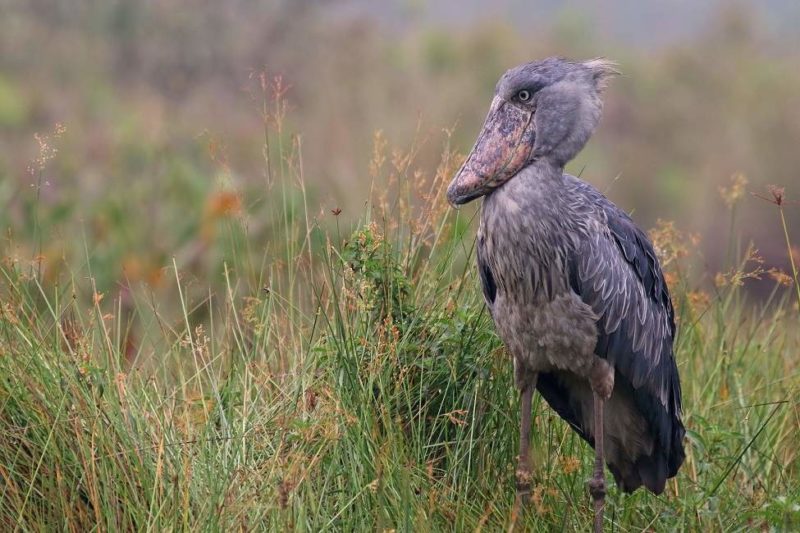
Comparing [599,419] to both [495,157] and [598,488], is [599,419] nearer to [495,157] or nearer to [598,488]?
[598,488]

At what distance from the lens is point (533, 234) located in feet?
12.2

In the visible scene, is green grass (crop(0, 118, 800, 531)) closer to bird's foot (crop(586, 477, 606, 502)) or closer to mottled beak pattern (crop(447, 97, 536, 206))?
bird's foot (crop(586, 477, 606, 502))

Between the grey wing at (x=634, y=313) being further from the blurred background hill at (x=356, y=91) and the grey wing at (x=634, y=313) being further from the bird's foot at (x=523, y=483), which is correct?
the blurred background hill at (x=356, y=91)

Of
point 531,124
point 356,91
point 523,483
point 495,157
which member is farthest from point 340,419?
point 356,91

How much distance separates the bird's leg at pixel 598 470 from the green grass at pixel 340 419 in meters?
0.09

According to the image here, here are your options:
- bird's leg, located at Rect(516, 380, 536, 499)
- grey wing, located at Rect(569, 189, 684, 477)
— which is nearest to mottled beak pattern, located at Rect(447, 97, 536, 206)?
grey wing, located at Rect(569, 189, 684, 477)

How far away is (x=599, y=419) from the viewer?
3.88 meters

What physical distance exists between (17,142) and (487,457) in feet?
36.4

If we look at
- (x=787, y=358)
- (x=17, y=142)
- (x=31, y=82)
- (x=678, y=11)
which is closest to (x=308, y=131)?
(x=17, y=142)

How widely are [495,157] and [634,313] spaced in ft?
2.08

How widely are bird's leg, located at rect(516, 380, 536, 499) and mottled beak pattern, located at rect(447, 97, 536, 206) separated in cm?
59

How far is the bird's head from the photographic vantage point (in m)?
3.79

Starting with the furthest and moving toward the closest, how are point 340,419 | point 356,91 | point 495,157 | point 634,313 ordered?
1. point 356,91
2. point 634,313
3. point 495,157
4. point 340,419

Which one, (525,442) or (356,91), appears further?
(356,91)
